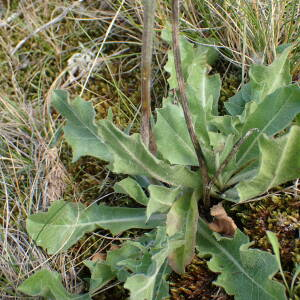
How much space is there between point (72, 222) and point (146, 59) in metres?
0.88

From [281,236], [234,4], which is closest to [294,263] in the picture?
[281,236]

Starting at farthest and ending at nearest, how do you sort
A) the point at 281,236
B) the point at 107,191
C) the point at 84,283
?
the point at 107,191, the point at 84,283, the point at 281,236

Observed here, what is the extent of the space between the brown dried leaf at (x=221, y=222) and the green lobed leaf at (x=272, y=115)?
0.73 feet

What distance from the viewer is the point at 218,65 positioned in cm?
246

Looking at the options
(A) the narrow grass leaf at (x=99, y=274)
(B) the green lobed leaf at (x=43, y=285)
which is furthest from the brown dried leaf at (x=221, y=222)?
(B) the green lobed leaf at (x=43, y=285)

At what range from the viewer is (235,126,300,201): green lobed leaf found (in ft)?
4.86

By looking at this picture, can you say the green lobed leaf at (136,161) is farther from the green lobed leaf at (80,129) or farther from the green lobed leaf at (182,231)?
the green lobed leaf at (80,129)

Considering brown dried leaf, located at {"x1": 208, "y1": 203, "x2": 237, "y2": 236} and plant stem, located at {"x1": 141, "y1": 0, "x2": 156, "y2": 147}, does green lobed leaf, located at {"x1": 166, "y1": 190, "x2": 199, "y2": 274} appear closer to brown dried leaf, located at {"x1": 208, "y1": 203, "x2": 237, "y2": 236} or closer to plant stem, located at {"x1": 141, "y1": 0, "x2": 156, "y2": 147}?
brown dried leaf, located at {"x1": 208, "y1": 203, "x2": 237, "y2": 236}

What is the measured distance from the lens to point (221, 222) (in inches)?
73.7

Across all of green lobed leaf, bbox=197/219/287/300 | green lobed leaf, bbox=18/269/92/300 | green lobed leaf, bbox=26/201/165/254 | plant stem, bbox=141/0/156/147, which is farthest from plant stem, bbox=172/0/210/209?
→ green lobed leaf, bbox=18/269/92/300

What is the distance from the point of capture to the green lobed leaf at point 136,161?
5.24 feet

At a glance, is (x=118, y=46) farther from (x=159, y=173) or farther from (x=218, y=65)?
(x=159, y=173)

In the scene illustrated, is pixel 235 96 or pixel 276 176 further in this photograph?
pixel 235 96

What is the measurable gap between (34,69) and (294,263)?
6.01 ft
